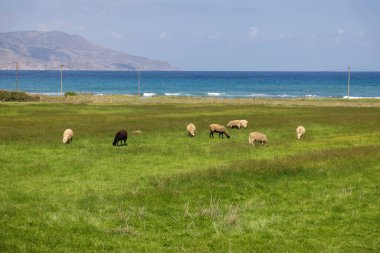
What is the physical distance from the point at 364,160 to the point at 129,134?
61.0 feet

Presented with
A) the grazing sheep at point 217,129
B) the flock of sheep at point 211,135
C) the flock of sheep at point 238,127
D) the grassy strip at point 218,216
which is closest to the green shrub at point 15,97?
the flock of sheep at point 238,127

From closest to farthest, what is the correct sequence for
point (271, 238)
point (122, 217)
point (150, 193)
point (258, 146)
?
1. point (271, 238)
2. point (122, 217)
3. point (150, 193)
4. point (258, 146)

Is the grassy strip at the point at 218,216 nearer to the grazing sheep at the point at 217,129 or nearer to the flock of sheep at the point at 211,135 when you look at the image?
the flock of sheep at the point at 211,135

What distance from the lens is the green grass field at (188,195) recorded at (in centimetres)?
1575

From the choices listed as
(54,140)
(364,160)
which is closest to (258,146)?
(364,160)

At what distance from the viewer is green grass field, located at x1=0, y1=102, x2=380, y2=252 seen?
15.8 m

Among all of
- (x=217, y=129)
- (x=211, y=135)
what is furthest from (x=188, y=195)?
(x=211, y=135)

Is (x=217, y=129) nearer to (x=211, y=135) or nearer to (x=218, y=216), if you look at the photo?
(x=211, y=135)

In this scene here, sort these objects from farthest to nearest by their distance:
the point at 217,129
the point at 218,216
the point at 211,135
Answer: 1. the point at 211,135
2. the point at 217,129
3. the point at 218,216

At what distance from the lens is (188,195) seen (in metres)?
20.8

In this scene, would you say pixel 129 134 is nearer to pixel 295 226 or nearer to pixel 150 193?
pixel 150 193

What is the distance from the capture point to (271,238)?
52.9 feet

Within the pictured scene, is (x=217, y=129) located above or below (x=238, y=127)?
above

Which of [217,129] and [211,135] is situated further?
[211,135]
